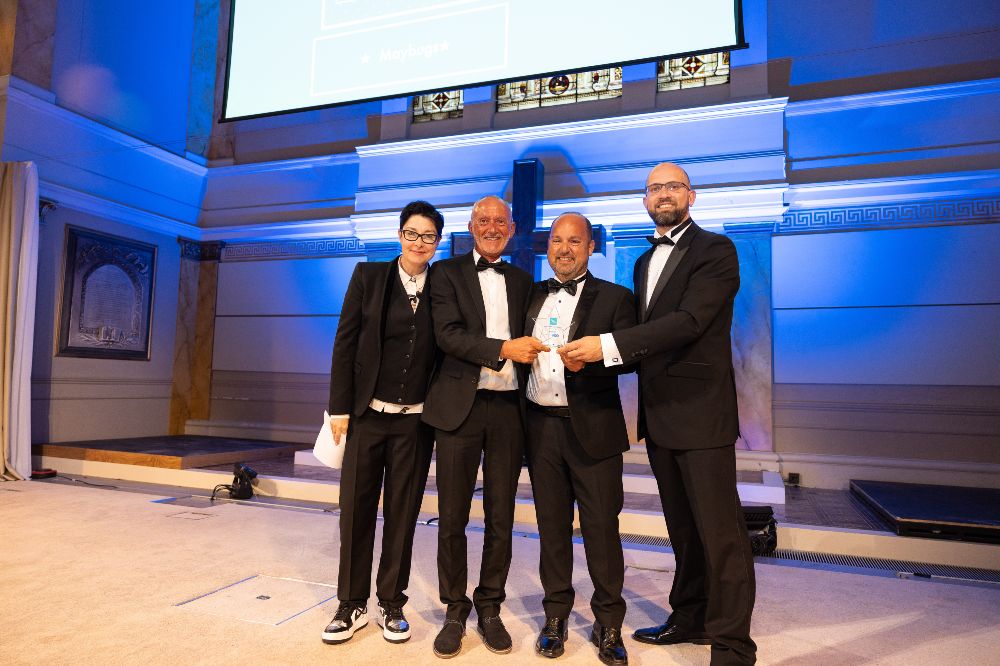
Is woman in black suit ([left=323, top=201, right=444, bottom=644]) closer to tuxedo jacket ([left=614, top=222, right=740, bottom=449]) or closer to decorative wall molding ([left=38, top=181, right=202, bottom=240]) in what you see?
tuxedo jacket ([left=614, top=222, right=740, bottom=449])

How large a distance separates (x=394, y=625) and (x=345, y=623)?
6.8 inches

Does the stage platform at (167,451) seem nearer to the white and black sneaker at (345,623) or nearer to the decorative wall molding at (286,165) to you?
the decorative wall molding at (286,165)

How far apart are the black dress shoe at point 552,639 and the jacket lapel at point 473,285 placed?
1041 mm

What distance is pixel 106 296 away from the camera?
6.73 metres

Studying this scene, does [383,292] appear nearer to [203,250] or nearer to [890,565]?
[890,565]

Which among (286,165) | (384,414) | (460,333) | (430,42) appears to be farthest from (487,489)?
(286,165)

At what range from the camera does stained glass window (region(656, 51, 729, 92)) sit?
588 cm

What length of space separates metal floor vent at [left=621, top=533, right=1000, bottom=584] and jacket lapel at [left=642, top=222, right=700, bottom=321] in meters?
1.95

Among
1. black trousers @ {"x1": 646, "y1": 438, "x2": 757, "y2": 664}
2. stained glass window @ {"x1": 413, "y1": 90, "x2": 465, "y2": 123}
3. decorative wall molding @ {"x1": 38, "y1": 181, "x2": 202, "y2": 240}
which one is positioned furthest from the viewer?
stained glass window @ {"x1": 413, "y1": 90, "x2": 465, "y2": 123}

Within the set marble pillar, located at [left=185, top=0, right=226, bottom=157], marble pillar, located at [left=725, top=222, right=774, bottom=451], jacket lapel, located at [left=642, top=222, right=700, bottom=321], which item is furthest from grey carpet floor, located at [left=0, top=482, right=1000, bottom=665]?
marble pillar, located at [left=185, top=0, right=226, bottom=157]

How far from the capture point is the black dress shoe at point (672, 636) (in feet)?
7.34

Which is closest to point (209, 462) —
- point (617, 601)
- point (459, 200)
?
point (459, 200)

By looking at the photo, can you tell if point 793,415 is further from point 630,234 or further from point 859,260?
point 630,234

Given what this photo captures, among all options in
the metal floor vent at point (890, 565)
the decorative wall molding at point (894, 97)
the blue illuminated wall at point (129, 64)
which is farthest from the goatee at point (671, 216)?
the blue illuminated wall at point (129, 64)
